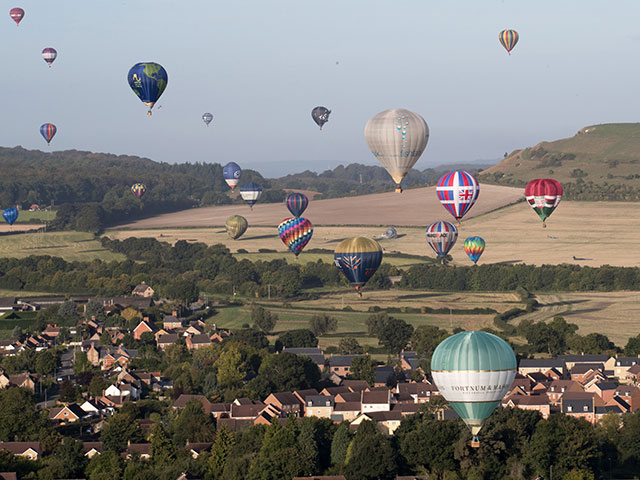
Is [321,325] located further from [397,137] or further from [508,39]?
[508,39]

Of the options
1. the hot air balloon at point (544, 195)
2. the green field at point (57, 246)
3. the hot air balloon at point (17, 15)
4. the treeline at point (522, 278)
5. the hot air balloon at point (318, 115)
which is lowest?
the treeline at point (522, 278)

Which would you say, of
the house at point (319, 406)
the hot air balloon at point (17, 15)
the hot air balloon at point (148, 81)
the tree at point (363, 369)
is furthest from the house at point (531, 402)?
the hot air balloon at point (17, 15)

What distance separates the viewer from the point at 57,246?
6122 inches

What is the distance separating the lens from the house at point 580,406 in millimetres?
71137

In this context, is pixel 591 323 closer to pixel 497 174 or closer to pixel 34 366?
pixel 34 366

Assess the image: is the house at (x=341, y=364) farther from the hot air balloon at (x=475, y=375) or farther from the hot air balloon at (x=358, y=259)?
the hot air balloon at (x=475, y=375)

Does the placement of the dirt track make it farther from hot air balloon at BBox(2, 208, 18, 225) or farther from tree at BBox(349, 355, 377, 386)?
tree at BBox(349, 355, 377, 386)

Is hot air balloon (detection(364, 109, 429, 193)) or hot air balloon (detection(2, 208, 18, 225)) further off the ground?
hot air balloon (detection(364, 109, 429, 193))

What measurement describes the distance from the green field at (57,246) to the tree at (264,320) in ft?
160

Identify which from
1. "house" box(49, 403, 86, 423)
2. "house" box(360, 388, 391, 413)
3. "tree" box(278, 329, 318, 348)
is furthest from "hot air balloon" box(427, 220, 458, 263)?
"house" box(49, 403, 86, 423)

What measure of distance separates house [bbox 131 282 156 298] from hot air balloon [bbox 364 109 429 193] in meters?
39.9

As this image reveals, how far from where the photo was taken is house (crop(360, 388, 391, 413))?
236 ft

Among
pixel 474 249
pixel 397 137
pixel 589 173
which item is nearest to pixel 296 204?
pixel 474 249

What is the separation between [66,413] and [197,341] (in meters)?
20.9
